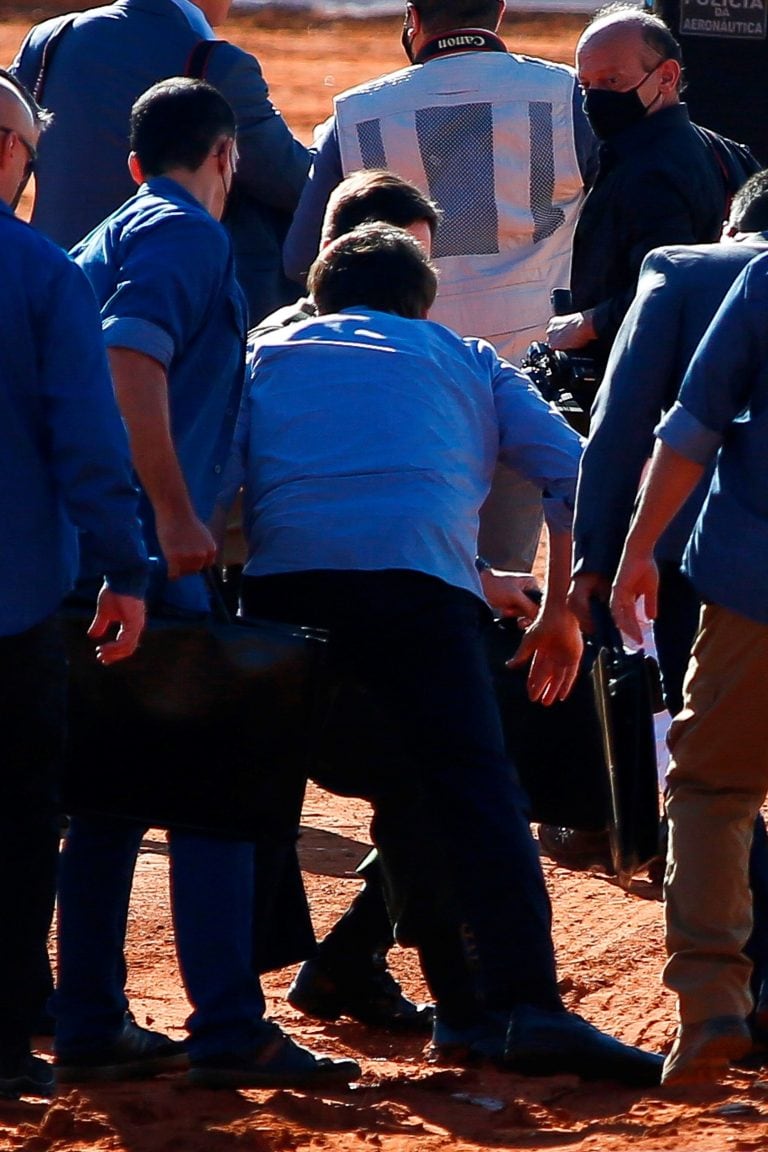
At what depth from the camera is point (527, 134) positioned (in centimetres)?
596

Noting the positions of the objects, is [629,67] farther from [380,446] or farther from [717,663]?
[717,663]

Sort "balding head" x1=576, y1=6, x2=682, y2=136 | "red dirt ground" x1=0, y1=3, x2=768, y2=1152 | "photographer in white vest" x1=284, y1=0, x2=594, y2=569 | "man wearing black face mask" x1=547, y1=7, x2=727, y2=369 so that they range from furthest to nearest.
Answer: "photographer in white vest" x1=284, y1=0, x2=594, y2=569
"balding head" x1=576, y1=6, x2=682, y2=136
"man wearing black face mask" x1=547, y1=7, x2=727, y2=369
"red dirt ground" x1=0, y1=3, x2=768, y2=1152

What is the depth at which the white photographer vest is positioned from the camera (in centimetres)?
595

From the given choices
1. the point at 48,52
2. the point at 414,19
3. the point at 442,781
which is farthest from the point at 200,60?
the point at 442,781

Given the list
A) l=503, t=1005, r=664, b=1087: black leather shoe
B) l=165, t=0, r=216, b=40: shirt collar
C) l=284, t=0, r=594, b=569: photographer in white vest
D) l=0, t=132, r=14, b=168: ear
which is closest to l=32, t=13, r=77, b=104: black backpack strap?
l=165, t=0, r=216, b=40: shirt collar

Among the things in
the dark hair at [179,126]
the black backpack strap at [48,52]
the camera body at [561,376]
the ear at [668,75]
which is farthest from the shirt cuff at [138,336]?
the ear at [668,75]

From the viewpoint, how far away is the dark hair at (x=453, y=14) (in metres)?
5.97

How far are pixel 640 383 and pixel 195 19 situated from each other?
2.41 meters

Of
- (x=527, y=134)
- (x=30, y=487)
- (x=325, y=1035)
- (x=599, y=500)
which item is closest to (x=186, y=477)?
(x=30, y=487)

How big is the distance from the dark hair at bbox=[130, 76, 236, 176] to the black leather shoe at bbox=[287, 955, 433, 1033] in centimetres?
187

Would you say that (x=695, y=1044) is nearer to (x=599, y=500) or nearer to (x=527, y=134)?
(x=599, y=500)

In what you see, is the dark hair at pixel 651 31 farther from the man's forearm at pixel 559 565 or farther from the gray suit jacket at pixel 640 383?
the man's forearm at pixel 559 565

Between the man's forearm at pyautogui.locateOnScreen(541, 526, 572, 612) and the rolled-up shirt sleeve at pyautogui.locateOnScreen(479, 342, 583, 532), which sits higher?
the rolled-up shirt sleeve at pyautogui.locateOnScreen(479, 342, 583, 532)

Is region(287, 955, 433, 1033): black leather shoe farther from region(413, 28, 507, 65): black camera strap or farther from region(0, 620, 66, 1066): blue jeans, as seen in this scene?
region(413, 28, 507, 65): black camera strap
